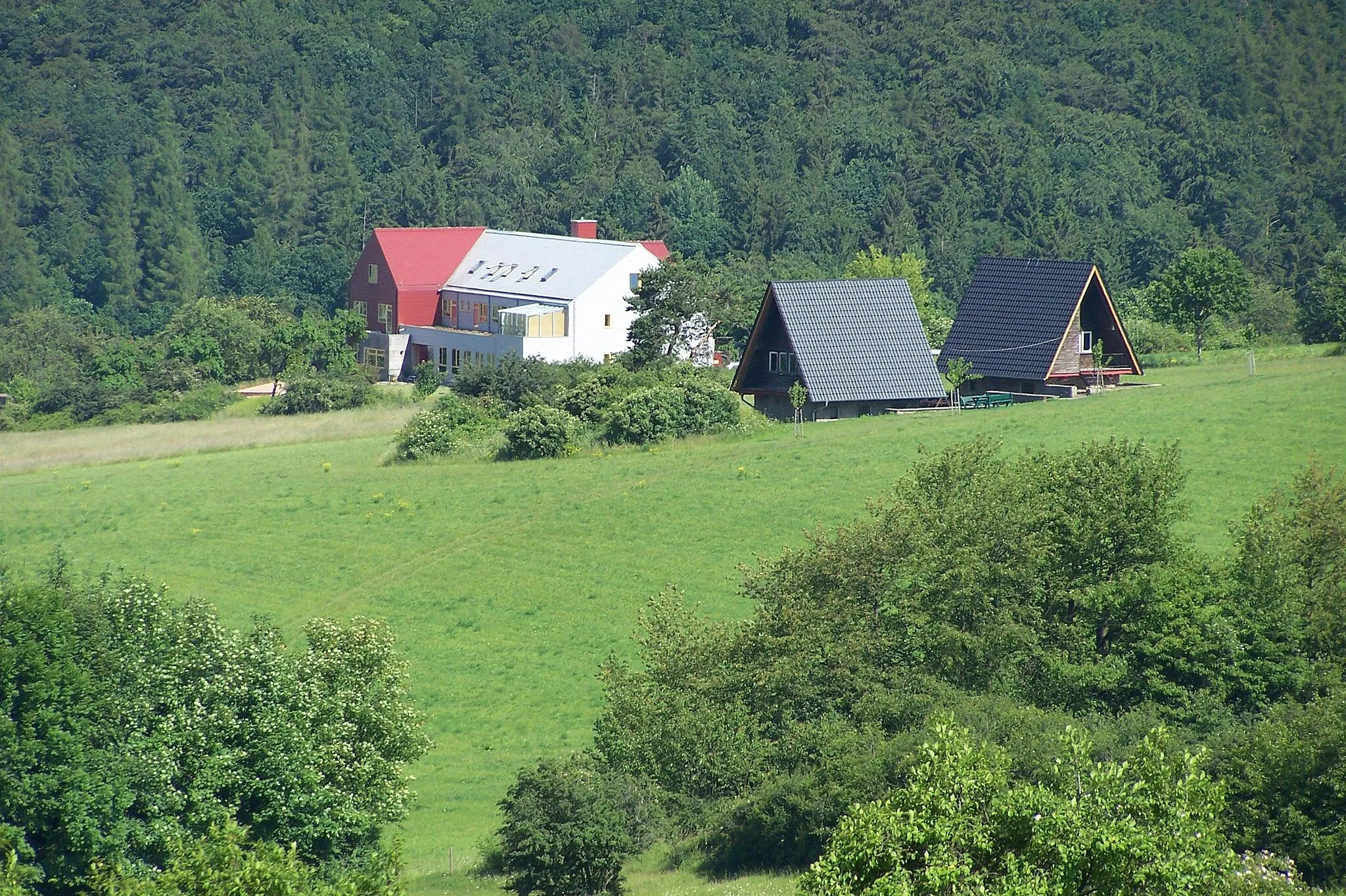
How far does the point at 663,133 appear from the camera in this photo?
12756 centimetres

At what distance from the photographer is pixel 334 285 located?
11356cm

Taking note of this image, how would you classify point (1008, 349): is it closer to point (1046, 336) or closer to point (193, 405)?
point (1046, 336)

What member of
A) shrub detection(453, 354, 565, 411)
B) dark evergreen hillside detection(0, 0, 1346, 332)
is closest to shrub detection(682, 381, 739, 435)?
shrub detection(453, 354, 565, 411)

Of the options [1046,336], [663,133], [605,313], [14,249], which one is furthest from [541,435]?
[14,249]

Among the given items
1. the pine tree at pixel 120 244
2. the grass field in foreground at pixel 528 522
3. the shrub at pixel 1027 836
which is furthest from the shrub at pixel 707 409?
the pine tree at pixel 120 244

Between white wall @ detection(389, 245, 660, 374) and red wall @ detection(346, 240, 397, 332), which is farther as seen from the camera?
red wall @ detection(346, 240, 397, 332)

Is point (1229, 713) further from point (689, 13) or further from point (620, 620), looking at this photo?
point (689, 13)

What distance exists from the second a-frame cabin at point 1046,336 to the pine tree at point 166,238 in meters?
73.9

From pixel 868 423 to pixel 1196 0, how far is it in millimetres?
102971

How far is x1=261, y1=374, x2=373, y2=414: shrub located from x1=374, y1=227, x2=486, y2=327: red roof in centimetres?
1342

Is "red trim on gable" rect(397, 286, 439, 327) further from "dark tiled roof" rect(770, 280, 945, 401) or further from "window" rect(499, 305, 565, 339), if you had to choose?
"dark tiled roof" rect(770, 280, 945, 401)

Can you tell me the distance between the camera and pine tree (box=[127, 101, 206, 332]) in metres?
116

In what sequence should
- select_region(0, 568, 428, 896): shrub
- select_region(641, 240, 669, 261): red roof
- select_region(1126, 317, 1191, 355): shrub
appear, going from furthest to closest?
select_region(641, 240, 669, 261): red roof
select_region(1126, 317, 1191, 355): shrub
select_region(0, 568, 428, 896): shrub

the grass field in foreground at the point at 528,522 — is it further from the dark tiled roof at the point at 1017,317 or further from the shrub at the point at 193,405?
the shrub at the point at 193,405
